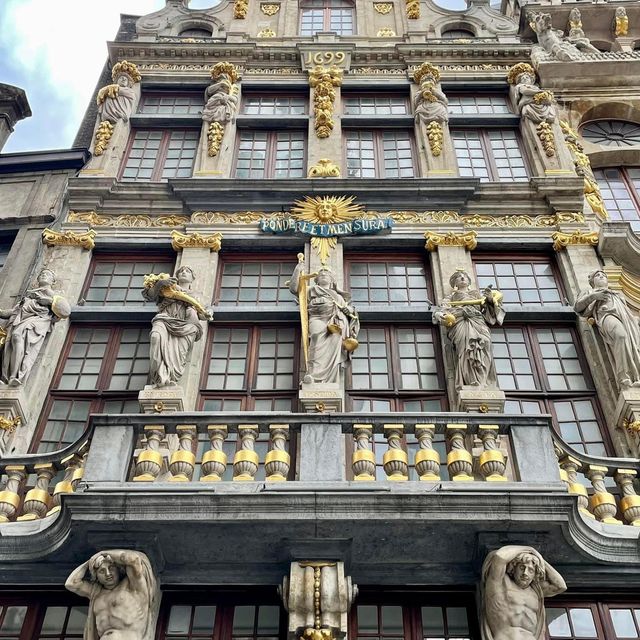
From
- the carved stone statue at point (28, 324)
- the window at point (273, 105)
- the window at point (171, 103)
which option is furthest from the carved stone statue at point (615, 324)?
the window at point (171, 103)

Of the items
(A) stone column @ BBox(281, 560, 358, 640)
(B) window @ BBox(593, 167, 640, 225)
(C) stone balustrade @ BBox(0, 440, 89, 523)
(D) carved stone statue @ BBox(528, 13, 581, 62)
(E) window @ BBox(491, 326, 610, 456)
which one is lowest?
(A) stone column @ BBox(281, 560, 358, 640)

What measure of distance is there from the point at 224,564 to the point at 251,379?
3.99 m

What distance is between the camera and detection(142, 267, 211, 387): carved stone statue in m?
12.6

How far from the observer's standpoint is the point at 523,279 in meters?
15.4

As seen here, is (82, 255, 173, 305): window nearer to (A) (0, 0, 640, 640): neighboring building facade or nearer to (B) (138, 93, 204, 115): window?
(A) (0, 0, 640, 640): neighboring building facade

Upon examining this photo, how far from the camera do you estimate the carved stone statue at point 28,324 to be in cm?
1288

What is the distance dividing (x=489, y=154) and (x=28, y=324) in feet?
34.5

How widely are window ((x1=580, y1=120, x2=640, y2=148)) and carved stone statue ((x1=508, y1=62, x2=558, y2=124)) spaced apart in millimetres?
1448

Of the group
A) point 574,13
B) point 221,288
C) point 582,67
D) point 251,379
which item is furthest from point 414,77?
point 251,379

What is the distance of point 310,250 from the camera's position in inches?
606

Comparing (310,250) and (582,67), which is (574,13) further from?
(310,250)

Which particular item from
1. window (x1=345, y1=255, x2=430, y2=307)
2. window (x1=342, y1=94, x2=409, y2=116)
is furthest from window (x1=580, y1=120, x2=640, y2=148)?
window (x1=345, y1=255, x2=430, y2=307)

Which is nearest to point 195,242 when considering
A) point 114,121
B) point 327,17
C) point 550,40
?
point 114,121

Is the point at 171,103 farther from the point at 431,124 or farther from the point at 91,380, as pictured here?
the point at 91,380
